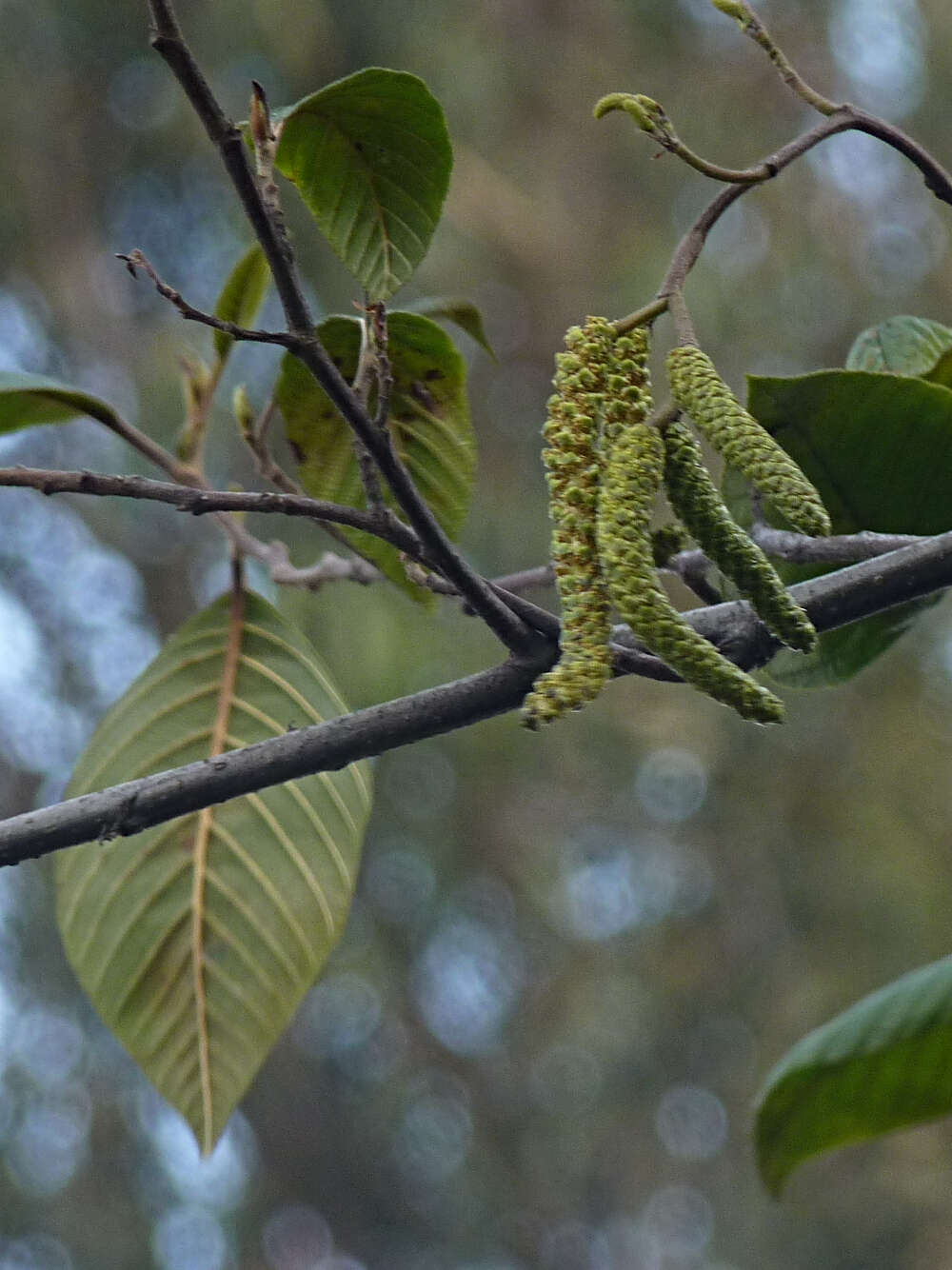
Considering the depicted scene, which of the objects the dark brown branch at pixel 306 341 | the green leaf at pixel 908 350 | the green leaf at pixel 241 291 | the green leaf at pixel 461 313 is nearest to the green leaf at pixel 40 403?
the green leaf at pixel 241 291

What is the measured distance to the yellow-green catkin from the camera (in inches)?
18.8

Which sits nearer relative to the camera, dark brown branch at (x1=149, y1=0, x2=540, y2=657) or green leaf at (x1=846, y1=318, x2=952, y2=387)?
dark brown branch at (x1=149, y1=0, x2=540, y2=657)

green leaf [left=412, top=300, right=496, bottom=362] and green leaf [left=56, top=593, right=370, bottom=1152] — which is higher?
green leaf [left=412, top=300, right=496, bottom=362]

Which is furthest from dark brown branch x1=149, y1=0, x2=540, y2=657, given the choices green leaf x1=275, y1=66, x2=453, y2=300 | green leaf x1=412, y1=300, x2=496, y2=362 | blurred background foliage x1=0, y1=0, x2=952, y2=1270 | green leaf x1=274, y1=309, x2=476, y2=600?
blurred background foliage x1=0, y1=0, x2=952, y2=1270

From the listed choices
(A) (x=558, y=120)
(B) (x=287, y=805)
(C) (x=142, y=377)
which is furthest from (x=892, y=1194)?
(B) (x=287, y=805)

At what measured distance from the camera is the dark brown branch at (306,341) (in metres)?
0.41

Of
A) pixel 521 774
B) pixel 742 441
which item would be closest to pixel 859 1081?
pixel 742 441

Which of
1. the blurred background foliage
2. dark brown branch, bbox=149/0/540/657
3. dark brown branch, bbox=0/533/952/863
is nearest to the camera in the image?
dark brown branch, bbox=149/0/540/657

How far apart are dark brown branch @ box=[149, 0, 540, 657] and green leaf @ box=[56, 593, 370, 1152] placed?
0.35m

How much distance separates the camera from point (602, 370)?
0.50 metres

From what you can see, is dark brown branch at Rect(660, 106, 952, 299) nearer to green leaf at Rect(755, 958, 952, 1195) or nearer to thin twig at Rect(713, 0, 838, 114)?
thin twig at Rect(713, 0, 838, 114)

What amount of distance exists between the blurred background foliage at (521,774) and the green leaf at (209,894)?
3215 millimetres

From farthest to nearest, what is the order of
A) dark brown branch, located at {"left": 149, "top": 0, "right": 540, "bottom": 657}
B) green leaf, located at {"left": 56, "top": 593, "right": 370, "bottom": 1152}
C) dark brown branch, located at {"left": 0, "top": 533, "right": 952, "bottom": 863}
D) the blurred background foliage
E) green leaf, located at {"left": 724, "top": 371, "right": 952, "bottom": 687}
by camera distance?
1. the blurred background foliage
2. green leaf, located at {"left": 56, "top": 593, "right": 370, "bottom": 1152}
3. green leaf, located at {"left": 724, "top": 371, "right": 952, "bottom": 687}
4. dark brown branch, located at {"left": 0, "top": 533, "right": 952, "bottom": 863}
5. dark brown branch, located at {"left": 149, "top": 0, "right": 540, "bottom": 657}

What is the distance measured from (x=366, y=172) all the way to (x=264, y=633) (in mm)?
372
